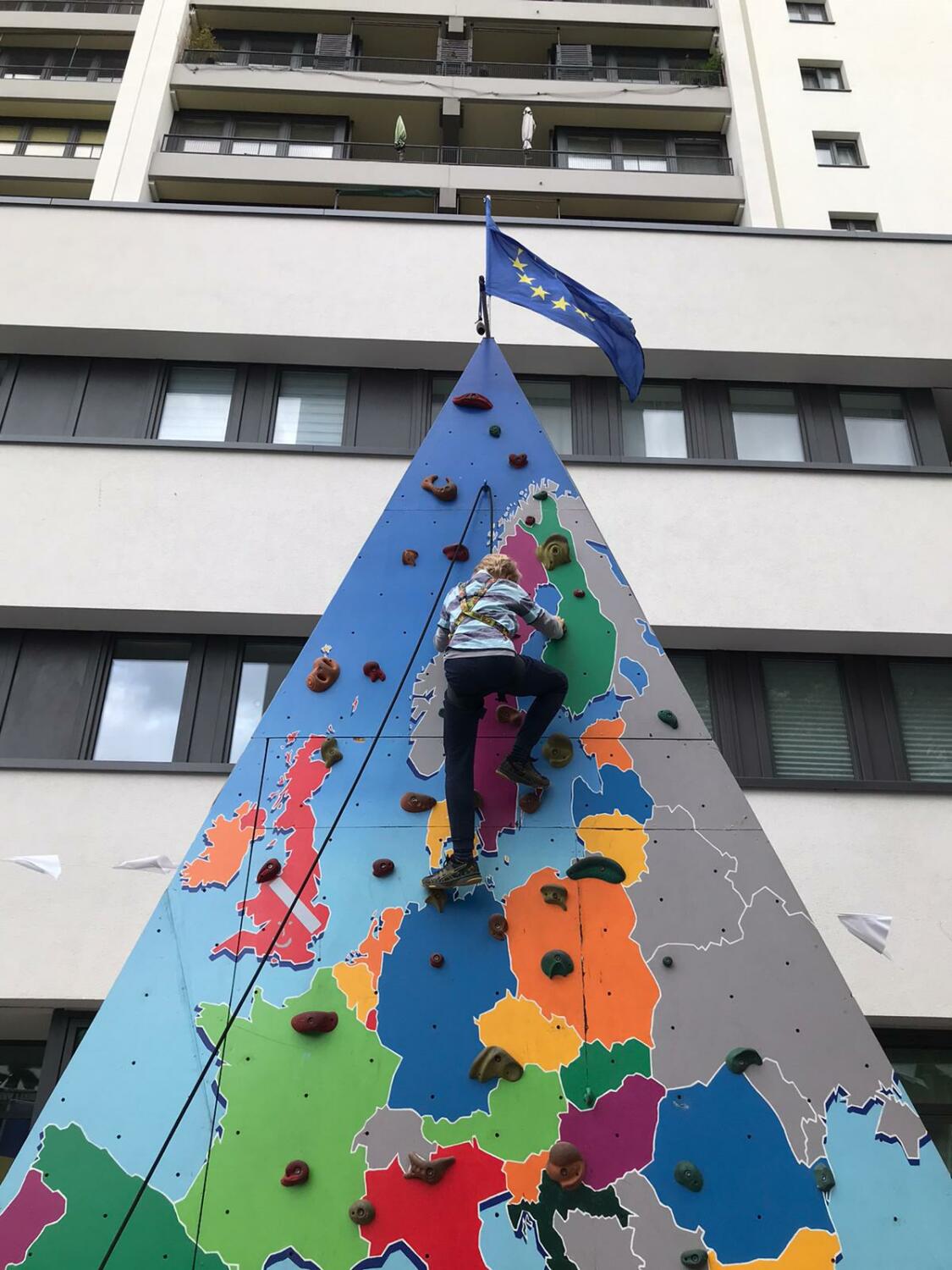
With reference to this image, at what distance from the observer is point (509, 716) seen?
5668 millimetres

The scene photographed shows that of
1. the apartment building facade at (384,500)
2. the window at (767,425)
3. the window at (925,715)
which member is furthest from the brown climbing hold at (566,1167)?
the window at (767,425)

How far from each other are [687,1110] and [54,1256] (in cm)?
292

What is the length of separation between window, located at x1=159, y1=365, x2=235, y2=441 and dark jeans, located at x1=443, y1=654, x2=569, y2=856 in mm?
7323

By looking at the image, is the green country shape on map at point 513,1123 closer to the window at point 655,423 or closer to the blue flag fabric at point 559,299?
the blue flag fabric at point 559,299

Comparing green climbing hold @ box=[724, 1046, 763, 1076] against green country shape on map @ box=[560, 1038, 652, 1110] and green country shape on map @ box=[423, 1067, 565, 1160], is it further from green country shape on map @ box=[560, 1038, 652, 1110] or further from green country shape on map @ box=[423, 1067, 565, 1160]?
green country shape on map @ box=[423, 1067, 565, 1160]

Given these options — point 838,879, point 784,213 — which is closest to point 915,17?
point 784,213

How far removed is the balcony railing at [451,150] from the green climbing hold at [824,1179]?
741 inches

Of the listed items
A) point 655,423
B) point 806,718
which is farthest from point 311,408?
point 806,718

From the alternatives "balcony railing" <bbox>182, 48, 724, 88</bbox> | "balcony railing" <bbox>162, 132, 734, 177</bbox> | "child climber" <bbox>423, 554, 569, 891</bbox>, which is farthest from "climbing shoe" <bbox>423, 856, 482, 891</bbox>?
"balcony railing" <bbox>182, 48, 724, 88</bbox>

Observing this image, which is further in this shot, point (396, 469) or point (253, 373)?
point (253, 373)

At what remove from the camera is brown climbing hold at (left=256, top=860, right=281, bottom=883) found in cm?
517

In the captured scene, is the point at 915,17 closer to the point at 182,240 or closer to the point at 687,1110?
the point at 182,240

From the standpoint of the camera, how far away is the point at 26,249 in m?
11.8

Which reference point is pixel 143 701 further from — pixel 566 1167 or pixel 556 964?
pixel 566 1167
